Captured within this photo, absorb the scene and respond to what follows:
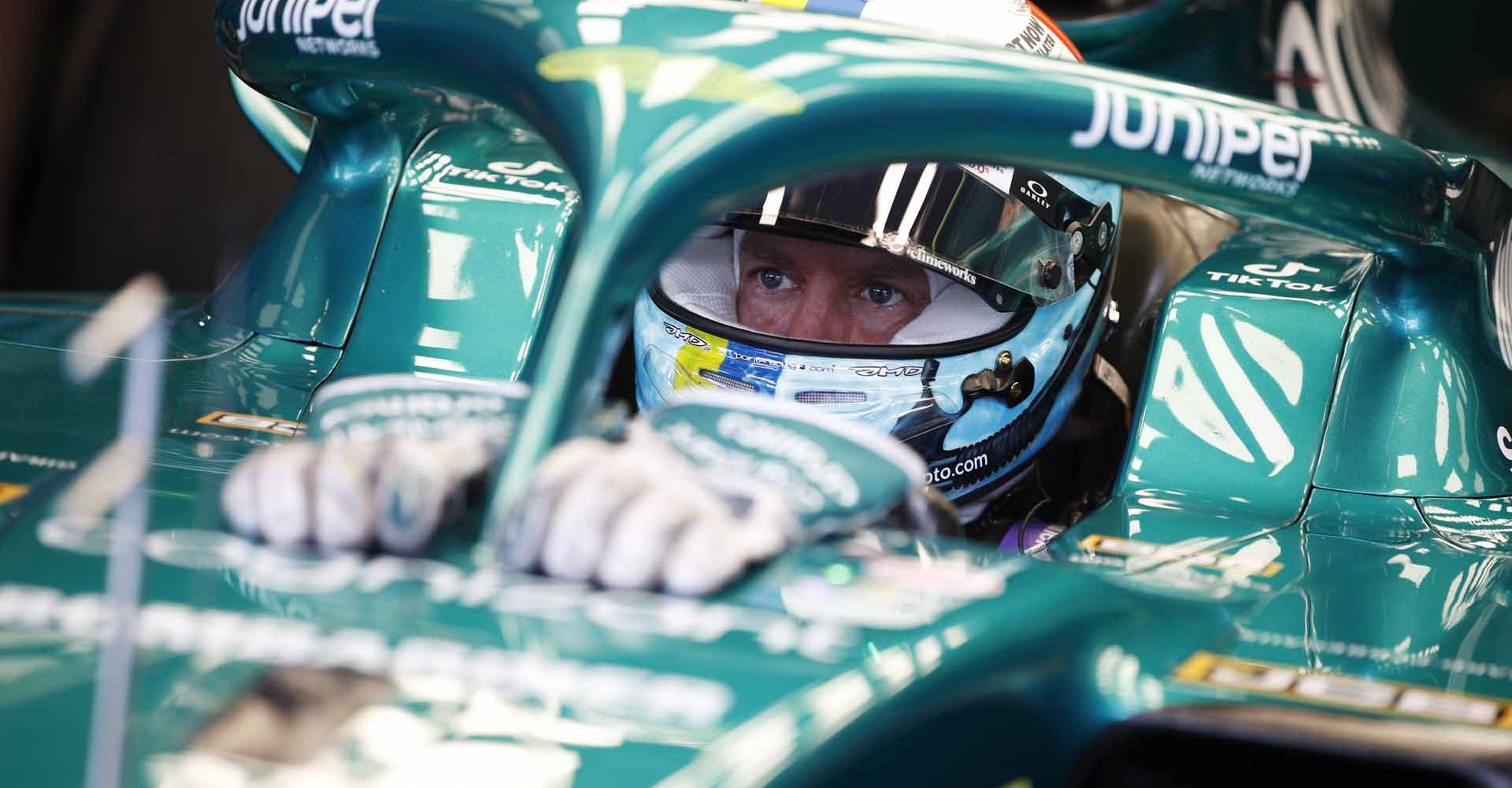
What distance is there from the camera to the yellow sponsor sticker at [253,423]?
1.02m

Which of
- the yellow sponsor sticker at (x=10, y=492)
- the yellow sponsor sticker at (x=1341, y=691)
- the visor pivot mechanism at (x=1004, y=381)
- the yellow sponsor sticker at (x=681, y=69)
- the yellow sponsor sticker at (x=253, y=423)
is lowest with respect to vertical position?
the yellow sponsor sticker at (x=253, y=423)

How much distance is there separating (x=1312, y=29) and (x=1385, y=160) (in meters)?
1.18

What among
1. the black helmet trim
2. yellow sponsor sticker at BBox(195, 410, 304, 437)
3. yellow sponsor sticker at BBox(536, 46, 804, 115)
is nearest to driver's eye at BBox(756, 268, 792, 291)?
the black helmet trim

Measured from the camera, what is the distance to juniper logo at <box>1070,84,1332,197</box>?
2.60 ft

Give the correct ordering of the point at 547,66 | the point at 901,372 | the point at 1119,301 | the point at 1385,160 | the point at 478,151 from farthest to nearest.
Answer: the point at 1119,301 < the point at 478,151 < the point at 901,372 < the point at 1385,160 < the point at 547,66

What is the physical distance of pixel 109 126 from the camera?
8.56ft

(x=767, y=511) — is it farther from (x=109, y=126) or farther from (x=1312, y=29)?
(x=109, y=126)

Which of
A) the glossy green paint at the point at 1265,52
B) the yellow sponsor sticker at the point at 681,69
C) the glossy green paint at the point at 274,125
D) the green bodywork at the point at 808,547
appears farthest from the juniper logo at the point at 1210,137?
the glossy green paint at the point at 1265,52

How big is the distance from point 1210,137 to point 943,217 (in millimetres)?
347

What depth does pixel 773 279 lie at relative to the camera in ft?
4.33

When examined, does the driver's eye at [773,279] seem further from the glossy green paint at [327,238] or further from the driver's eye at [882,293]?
the glossy green paint at [327,238]

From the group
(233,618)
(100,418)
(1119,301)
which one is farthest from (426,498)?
(1119,301)

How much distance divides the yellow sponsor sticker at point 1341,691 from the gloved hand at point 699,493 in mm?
168

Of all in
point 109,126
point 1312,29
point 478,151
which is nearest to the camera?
point 478,151
